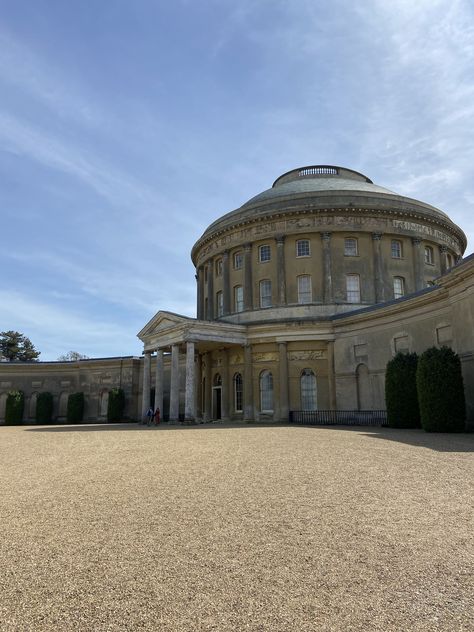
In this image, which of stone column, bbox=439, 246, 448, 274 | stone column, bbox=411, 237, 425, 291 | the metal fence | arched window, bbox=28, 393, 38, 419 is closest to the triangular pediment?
the metal fence

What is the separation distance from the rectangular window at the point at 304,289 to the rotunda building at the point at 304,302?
10 centimetres

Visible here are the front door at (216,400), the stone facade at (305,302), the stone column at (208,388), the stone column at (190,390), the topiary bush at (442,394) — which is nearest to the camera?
the topiary bush at (442,394)

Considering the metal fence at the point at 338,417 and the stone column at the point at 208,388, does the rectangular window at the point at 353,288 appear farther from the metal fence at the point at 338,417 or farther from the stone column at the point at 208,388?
the stone column at the point at 208,388

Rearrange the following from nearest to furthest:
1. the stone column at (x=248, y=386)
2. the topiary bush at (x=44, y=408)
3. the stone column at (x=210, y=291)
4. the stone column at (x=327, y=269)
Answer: the stone column at (x=248, y=386)
the stone column at (x=327, y=269)
the stone column at (x=210, y=291)
the topiary bush at (x=44, y=408)

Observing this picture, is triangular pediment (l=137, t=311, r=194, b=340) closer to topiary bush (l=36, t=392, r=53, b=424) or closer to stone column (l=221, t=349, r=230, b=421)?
stone column (l=221, t=349, r=230, b=421)

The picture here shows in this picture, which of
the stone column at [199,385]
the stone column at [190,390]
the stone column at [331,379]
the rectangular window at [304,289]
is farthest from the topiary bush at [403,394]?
the stone column at [199,385]

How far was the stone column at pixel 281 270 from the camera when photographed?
36.3m

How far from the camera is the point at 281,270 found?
36.6 meters

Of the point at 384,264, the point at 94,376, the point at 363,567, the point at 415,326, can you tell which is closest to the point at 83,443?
the point at 363,567

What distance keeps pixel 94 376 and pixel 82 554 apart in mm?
45962

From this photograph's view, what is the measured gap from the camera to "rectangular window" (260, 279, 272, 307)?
37500 millimetres

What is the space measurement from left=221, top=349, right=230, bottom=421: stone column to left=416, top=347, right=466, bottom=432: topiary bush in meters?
16.8

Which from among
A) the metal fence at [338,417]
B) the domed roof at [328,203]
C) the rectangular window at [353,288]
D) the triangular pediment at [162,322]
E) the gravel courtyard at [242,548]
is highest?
the domed roof at [328,203]

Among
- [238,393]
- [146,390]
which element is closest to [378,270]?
[238,393]
